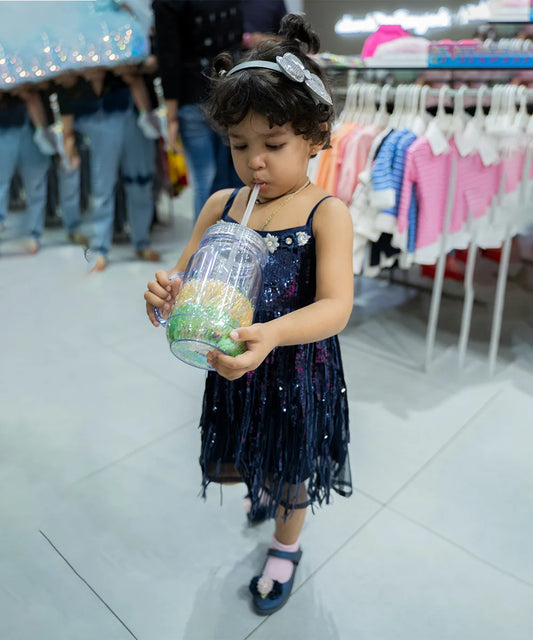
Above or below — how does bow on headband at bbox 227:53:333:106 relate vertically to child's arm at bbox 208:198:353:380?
above

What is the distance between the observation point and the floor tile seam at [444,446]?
4.25 ft

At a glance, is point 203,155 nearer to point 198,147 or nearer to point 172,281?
point 198,147

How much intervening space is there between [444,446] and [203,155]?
153 centimetres

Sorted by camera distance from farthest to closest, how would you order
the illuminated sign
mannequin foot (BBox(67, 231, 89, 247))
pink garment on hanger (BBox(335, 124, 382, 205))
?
the illuminated sign
pink garment on hanger (BBox(335, 124, 382, 205))
mannequin foot (BBox(67, 231, 89, 247))

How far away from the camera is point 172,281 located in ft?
2.47

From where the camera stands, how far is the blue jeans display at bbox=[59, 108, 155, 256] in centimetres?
162

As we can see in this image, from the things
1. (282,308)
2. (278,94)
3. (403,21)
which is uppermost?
(403,21)

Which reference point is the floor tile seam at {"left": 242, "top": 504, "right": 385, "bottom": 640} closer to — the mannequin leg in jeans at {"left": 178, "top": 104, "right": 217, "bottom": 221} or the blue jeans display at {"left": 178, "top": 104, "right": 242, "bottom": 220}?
the blue jeans display at {"left": 178, "top": 104, "right": 242, "bottom": 220}

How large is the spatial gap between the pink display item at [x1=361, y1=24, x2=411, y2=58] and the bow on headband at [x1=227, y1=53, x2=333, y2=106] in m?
1.35

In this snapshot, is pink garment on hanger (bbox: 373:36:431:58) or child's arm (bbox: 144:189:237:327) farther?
pink garment on hanger (bbox: 373:36:431:58)

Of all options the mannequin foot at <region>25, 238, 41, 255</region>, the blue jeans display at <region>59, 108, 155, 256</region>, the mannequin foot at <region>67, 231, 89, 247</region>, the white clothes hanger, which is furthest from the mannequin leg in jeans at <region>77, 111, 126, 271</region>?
the white clothes hanger

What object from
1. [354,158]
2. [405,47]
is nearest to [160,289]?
[354,158]

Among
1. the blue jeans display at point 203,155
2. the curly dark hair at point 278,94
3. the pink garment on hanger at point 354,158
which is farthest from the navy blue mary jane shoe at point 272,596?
the blue jeans display at point 203,155

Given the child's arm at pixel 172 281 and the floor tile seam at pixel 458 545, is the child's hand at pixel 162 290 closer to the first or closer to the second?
the child's arm at pixel 172 281
